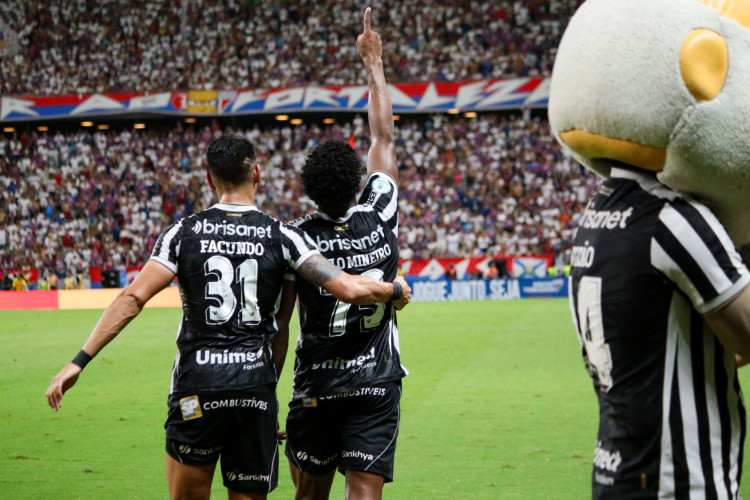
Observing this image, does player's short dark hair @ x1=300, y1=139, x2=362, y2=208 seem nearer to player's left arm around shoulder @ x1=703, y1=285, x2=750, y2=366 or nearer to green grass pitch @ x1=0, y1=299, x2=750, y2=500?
player's left arm around shoulder @ x1=703, y1=285, x2=750, y2=366

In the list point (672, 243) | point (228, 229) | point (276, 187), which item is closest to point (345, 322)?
point (228, 229)

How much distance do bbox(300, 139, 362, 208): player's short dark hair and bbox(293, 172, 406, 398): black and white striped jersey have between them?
15 cm

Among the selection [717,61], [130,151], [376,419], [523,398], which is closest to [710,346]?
[717,61]

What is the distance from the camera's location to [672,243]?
2.41 metres

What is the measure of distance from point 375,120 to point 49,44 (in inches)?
1655

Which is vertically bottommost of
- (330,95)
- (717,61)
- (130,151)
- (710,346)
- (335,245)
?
(130,151)

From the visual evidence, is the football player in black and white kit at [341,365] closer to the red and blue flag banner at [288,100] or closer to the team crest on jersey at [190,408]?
the team crest on jersey at [190,408]

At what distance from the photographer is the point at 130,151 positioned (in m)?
39.9

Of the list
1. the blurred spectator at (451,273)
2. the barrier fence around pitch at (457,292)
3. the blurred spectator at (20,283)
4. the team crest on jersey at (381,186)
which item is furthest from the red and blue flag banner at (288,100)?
the team crest on jersey at (381,186)

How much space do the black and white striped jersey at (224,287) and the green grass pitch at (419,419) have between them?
3003 millimetres

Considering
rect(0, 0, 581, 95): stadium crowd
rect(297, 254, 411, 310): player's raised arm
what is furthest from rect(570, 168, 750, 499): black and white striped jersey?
rect(0, 0, 581, 95): stadium crowd

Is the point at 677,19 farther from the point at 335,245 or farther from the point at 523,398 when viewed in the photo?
the point at 523,398

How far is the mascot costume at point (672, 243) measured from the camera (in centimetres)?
242

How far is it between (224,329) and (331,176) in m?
0.94
